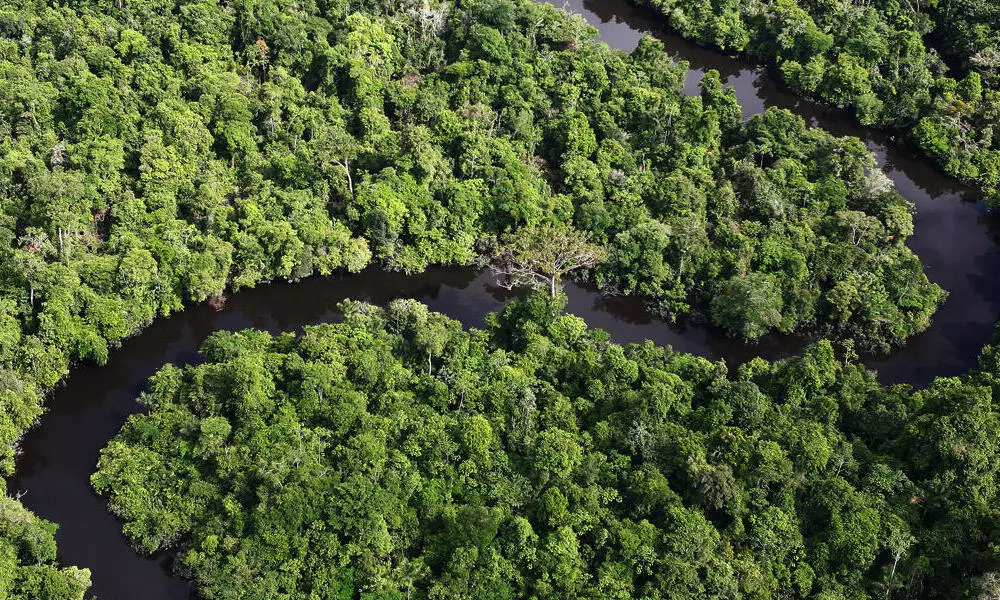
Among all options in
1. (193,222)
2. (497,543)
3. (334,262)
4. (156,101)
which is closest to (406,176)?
(334,262)

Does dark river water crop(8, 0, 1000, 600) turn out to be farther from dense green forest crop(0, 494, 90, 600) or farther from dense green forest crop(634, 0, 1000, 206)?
dense green forest crop(634, 0, 1000, 206)

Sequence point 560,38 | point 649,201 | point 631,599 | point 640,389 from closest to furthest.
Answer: point 631,599 → point 640,389 → point 649,201 → point 560,38

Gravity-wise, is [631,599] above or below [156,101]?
above

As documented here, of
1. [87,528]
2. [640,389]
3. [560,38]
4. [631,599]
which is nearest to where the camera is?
[631,599]

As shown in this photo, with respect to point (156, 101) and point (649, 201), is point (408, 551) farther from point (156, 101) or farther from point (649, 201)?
point (156, 101)

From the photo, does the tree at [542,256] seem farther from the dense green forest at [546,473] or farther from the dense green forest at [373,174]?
the dense green forest at [546,473]

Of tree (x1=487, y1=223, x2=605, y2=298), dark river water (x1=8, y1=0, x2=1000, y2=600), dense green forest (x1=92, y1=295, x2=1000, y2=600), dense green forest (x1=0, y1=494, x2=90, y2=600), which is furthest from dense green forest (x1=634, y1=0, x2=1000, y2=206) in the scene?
dense green forest (x1=0, y1=494, x2=90, y2=600)
